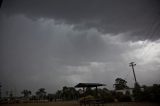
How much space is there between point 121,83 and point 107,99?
3918 cm

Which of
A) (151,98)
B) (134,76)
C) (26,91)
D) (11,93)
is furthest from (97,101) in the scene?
(26,91)

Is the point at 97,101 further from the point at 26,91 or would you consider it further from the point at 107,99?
the point at 26,91

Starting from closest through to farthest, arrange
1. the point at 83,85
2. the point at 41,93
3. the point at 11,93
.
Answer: the point at 83,85 < the point at 11,93 < the point at 41,93

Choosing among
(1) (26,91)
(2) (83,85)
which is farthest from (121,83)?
(1) (26,91)

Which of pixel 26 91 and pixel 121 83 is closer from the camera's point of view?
pixel 121 83

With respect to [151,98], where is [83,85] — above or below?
above

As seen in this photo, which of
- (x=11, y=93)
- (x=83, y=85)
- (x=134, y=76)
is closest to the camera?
(x=83, y=85)

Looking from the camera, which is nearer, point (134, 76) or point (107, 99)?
point (107, 99)

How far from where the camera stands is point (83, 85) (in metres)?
20.0

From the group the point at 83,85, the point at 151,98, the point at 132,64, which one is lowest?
the point at 151,98

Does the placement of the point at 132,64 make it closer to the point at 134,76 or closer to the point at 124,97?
the point at 134,76

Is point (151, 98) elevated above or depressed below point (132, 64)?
below

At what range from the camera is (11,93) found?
93.1 m

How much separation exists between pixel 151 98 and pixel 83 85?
10824mm
